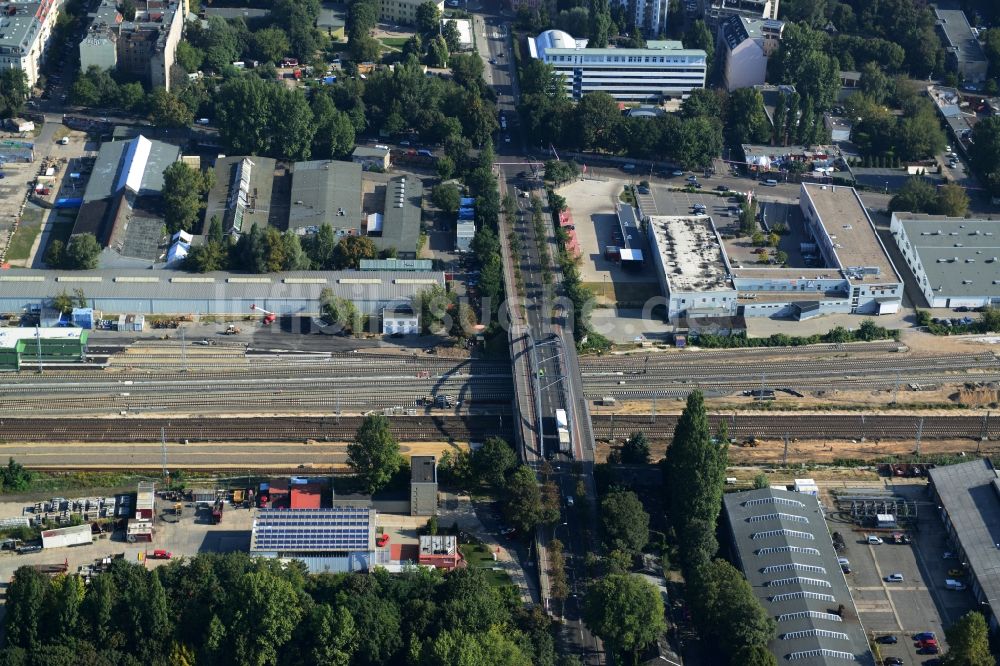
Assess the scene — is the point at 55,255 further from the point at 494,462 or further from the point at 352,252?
the point at 494,462

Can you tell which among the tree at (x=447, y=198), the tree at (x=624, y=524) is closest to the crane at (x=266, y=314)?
the tree at (x=447, y=198)

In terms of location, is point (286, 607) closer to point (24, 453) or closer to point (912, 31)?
point (24, 453)

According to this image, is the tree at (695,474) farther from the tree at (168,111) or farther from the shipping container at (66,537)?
the tree at (168,111)

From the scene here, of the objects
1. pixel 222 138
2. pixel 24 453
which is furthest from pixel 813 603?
pixel 222 138

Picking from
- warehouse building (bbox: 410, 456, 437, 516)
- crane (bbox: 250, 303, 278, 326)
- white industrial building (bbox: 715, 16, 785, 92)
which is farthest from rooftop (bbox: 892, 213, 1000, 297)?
crane (bbox: 250, 303, 278, 326)

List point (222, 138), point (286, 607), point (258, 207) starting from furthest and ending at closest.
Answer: point (222, 138), point (258, 207), point (286, 607)

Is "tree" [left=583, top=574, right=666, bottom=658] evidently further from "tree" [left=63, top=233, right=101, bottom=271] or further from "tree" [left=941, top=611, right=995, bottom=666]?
"tree" [left=63, top=233, right=101, bottom=271]

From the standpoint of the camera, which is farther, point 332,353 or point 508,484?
point 332,353
